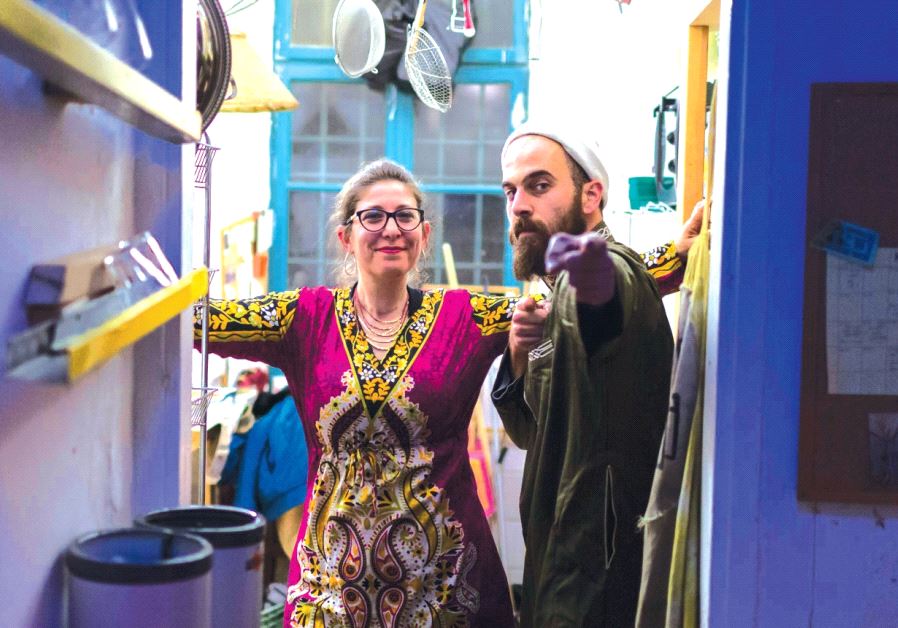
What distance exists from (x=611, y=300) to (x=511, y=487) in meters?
→ 3.00

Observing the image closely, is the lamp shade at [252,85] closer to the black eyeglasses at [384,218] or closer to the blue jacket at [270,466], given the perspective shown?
the blue jacket at [270,466]

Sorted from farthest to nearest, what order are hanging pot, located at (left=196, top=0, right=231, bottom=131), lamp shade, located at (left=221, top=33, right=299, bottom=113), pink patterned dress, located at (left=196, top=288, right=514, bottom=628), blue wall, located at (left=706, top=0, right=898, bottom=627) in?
lamp shade, located at (left=221, top=33, right=299, bottom=113) → pink patterned dress, located at (left=196, top=288, right=514, bottom=628) → hanging pot, located at (left=196, top=0, right=231, bottom=131) → blue wall, located at (left=706, top=0, right=898, bottom=627)

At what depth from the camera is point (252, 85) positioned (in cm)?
334

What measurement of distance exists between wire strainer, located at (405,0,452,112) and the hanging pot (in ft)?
8.22

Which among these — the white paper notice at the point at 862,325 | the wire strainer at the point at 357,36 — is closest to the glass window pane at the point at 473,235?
the wire strainer at the point at 357,36

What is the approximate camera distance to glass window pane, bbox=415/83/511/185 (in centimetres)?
558

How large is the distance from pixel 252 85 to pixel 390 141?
2.26 meters

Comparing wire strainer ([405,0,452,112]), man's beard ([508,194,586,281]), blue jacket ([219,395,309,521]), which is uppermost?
wire strainer ([405,0,452,112])

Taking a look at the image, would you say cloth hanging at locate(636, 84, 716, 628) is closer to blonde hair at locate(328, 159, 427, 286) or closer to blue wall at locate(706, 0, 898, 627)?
blue wall at locate(706, 0, 898, 627)

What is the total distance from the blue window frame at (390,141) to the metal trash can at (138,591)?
15.6 feet

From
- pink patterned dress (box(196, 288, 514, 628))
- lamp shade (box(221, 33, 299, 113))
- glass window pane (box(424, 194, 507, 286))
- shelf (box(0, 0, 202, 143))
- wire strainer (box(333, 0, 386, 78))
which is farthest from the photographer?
glass window pane (box(424, 194, 507, 286))

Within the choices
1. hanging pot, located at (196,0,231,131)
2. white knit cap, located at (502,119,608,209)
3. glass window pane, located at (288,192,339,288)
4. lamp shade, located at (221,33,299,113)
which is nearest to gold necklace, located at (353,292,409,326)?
white knit cap, located at (502,119,608,209)

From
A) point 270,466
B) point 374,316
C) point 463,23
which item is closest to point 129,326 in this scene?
point 374,316

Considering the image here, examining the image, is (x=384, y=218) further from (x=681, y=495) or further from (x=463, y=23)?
(x=463, y=23)
